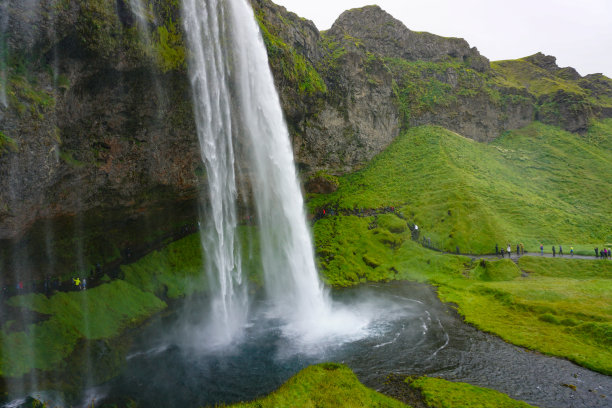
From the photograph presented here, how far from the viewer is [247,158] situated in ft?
114

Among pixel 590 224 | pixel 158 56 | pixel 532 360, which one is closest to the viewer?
pixel 532 360

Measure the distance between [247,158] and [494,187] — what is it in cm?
3949

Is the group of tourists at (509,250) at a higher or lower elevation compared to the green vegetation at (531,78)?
lower

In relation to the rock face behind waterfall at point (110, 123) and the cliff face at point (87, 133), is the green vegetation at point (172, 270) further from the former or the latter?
the cliff face at point (87, 133)

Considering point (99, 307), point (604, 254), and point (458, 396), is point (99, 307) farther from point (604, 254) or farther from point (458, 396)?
point (604, 254)

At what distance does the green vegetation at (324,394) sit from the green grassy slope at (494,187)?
30355mm

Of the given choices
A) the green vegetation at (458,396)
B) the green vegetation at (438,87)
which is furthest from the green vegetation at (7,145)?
the green vegetation at (438,87)

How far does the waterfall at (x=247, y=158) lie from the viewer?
2709 cm

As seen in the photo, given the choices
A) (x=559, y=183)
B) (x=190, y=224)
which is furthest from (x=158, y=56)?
(x=559, y=183)

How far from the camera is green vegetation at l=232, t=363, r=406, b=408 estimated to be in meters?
13.1

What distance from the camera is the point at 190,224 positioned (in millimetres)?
37406

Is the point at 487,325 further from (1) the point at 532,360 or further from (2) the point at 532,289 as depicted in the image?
(2) the point at 532,289

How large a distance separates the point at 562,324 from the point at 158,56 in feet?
113

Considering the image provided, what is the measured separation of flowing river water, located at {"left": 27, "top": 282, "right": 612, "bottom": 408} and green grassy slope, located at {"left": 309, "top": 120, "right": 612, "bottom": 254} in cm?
2061
